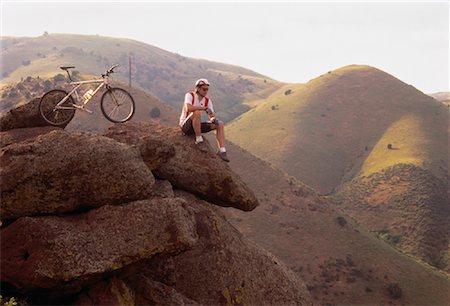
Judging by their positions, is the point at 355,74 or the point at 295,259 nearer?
the point at 295,259

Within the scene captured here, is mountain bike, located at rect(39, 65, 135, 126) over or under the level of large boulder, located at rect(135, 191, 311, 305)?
over

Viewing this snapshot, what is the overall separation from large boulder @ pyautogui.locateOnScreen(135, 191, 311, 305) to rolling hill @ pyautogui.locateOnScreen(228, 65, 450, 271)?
226 ft

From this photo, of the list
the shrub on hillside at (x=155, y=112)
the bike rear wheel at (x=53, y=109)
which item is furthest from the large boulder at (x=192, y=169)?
the shrub on hillside at (x=155, y=112)

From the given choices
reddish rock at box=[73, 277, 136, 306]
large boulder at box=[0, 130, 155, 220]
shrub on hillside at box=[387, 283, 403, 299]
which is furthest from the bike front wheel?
shrub on hillside at box=[387, 283, 403, 299]

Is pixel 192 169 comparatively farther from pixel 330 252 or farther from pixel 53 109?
pixel 330 252

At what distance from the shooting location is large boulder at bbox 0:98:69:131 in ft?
56.4

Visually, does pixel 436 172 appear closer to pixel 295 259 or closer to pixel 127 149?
pixel 295 259

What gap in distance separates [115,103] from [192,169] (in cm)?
446

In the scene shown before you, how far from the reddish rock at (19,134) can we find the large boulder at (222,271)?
5.99 metres

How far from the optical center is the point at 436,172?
103 m

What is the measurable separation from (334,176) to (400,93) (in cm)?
5650

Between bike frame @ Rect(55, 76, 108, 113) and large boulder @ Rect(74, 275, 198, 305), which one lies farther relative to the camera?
bike frame @ Rect(55, 76, 108, 113)

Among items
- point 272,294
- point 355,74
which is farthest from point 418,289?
point 355,74

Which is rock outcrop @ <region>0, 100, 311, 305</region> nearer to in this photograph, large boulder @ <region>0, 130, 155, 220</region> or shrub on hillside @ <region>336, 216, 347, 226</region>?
large boulder @ <region>0, 130, 155, 220</region>
